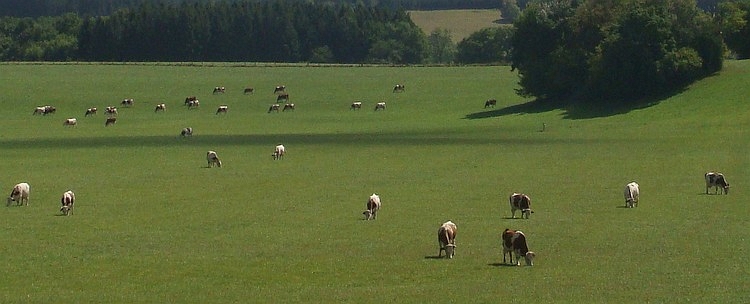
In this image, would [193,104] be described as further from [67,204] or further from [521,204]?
[521,204]

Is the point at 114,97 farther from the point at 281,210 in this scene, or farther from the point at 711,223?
the point at 711,223

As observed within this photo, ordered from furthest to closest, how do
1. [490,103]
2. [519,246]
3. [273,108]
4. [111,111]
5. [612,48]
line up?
[490,103] < [273,108] < [111,111] < [612,48] < [519,246]

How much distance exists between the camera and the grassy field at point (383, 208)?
77.8ft

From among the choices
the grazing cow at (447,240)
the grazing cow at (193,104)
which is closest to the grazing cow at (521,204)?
the grazing cow at (447,240)

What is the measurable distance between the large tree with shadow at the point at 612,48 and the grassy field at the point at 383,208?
289cm

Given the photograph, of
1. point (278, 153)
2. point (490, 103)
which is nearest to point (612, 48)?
point (490, 103)

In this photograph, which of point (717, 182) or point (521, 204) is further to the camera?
point (717, 182)

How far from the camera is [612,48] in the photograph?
292ft

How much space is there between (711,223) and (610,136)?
39.9m

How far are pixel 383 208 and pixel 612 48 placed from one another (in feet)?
180

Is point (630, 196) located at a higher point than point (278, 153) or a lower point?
higher

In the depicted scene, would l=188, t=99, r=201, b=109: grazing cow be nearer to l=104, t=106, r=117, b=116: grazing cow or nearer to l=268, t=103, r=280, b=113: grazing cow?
l=268, t=103, r=280, b=113: grazing cow

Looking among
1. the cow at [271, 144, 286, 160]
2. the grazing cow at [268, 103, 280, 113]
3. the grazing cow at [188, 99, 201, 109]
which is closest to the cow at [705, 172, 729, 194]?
the cow at [271, 144, 286, 160]

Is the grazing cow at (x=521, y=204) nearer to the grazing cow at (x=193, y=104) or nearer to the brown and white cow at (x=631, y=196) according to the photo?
the brown and white cow at (x=631, y=196)
